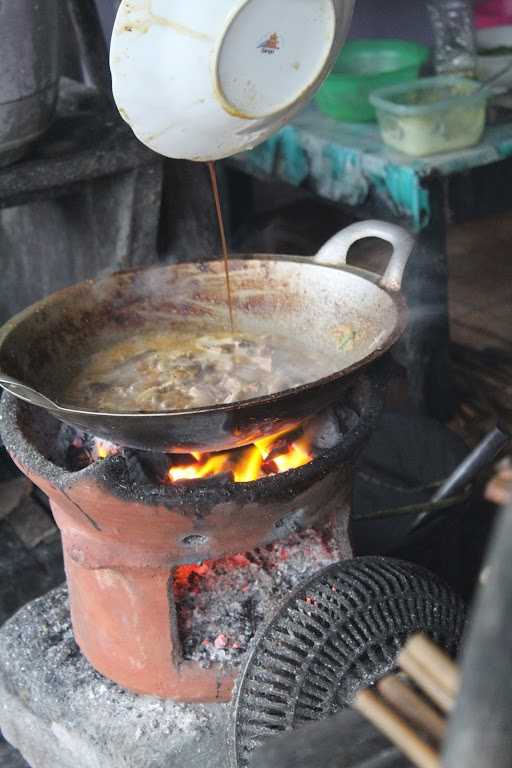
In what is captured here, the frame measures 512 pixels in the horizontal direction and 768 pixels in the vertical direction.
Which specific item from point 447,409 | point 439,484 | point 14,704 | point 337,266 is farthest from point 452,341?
point 14,704

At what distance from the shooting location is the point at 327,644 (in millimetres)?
1813

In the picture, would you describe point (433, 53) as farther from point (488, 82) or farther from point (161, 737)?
point (161, 737)

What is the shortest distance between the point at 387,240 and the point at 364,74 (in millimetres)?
1716

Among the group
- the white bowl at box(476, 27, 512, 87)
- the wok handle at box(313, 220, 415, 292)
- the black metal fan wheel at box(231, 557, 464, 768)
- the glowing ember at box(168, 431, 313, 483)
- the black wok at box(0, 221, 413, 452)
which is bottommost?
the black metal fan wheel at box(231, 557, 464, 768)

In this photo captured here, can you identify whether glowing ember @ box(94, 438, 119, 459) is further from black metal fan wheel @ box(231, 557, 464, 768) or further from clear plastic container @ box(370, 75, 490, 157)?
clear plastic container @ box(370, 75, 490, 157)

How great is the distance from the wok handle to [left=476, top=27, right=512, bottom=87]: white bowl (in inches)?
69.1

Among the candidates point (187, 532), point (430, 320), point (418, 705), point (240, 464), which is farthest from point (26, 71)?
point (418, 705)

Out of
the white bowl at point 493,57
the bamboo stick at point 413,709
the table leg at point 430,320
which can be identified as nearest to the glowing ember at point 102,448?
the bamboo stick at point 413,709

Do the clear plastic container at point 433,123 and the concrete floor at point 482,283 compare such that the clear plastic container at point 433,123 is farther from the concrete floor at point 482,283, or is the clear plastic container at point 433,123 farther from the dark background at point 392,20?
the dark background at point 392,20

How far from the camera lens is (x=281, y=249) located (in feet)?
16.9

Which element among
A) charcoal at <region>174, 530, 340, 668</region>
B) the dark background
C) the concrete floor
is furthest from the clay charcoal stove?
the dark background

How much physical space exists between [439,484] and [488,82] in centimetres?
162

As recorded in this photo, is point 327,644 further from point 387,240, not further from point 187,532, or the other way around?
point 387,240

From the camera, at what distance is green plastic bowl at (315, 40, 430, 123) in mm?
3617
